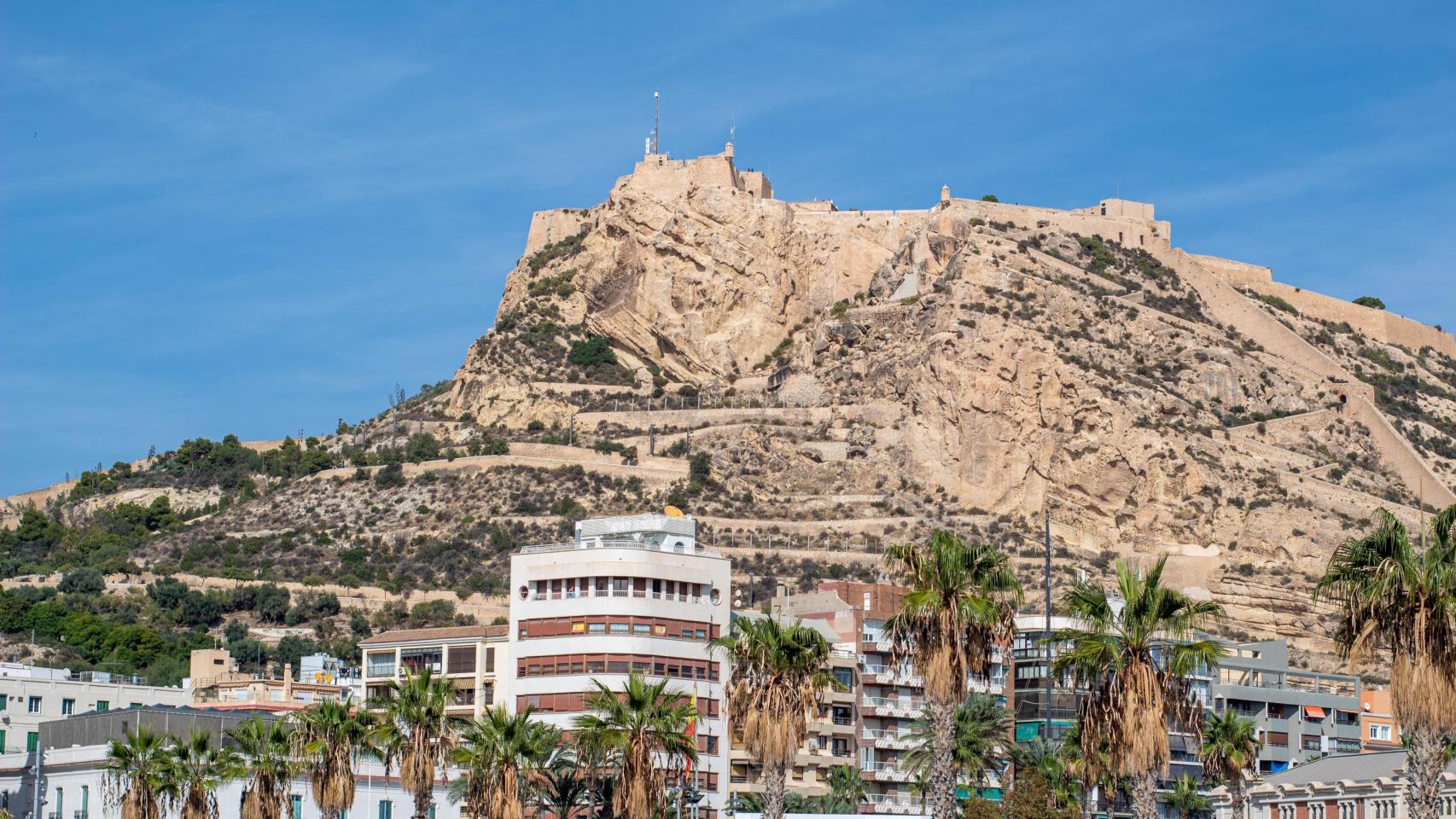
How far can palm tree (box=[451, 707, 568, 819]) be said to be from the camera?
178ft

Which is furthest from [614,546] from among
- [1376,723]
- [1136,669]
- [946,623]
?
[1376,723]

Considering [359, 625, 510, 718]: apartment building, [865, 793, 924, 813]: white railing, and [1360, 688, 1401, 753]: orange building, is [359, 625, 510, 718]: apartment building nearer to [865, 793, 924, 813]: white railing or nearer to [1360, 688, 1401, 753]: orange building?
[865, 793, 924, 813]: white railing

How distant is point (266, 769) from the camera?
59812 millimetres

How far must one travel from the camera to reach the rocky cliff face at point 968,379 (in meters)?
140

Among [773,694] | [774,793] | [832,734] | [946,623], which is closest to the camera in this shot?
[946,623]

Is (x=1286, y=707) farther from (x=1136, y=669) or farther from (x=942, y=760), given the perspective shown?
(x=1136, y=669)

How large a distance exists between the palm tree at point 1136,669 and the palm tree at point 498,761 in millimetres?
15227

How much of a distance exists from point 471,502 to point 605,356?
23757mm

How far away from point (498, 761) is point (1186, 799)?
3220 cm

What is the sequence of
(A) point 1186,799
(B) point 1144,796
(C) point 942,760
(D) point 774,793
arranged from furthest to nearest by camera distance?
(A) point 1186,799
(D) point 774,793
(C) point 942,760
(B) point 1144,796

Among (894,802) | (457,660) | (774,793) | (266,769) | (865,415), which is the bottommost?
(894,802)

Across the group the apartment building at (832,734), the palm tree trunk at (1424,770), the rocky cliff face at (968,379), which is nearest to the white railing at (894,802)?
the apartment building at (832,734)

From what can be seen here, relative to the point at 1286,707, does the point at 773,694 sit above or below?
below

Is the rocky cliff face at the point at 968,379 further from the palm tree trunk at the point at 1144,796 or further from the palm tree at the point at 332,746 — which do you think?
the palm tree trunk at the point at 1144,796
